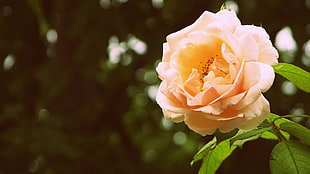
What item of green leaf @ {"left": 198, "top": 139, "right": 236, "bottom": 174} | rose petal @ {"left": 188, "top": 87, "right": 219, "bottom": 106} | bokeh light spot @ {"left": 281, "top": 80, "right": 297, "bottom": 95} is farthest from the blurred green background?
rose petal @ {"left": 188, "top": 87, "right": 219, "bottom": 106}

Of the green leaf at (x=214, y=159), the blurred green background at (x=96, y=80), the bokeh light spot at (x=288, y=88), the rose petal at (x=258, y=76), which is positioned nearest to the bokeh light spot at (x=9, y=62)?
the blurred green background at (x=96, y=80)

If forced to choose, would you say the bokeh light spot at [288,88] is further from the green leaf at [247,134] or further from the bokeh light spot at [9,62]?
the green leaf at [247,134]

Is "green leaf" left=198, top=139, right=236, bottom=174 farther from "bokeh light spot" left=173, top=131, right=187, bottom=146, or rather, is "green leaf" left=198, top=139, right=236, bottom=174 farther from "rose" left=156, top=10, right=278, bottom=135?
"bokeh light spot" left=173, top=131, right=187, bottom=146

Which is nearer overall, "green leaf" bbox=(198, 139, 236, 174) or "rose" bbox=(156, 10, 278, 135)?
"rose" bbox=(156, 10, 278, 135)

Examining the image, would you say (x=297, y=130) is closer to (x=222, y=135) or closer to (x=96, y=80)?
(x=222, y=135)

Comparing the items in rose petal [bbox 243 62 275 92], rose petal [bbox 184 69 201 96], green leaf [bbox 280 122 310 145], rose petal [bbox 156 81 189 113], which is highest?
rose petal [bbox 243 62 275 92]

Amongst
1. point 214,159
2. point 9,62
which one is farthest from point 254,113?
point 9,62

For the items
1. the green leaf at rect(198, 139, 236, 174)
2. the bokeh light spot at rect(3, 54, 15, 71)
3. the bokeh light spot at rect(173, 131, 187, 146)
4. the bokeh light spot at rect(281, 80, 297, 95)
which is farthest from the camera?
the bokeh light spot at rect(173, 131, 187, 146)

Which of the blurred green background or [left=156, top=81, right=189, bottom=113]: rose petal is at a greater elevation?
[left=156, top=81, right=189, bottom=113]: rose petal
